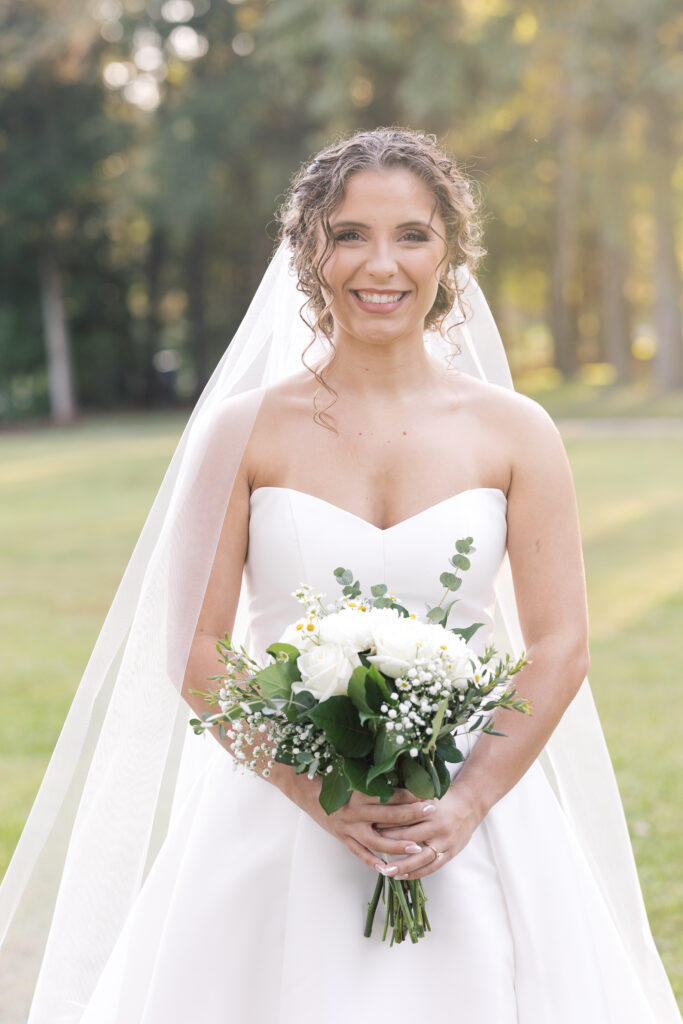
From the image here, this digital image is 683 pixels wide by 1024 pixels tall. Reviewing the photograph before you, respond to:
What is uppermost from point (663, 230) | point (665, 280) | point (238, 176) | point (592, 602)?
point (238, 176)

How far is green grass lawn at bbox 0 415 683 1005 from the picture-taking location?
220 inches

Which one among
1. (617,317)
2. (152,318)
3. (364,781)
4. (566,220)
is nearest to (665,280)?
(566,220)

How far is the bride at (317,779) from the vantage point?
236cm

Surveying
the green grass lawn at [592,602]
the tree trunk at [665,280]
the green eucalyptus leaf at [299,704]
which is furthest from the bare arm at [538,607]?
the tree trunk at [665,280]

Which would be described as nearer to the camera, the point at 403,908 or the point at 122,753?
the point at 403,908

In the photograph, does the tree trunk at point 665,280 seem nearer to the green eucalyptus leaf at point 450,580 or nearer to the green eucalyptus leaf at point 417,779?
the green eucalyptus leaf at point 450,580

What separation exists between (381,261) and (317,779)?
1087 millimetres

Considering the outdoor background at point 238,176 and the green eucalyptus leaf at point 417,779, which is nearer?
the green eucalyptus leaf at point 417,779

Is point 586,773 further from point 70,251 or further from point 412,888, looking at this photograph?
point 70,251

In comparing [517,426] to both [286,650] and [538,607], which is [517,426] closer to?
[538,607]

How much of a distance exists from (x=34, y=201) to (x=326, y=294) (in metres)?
30.0

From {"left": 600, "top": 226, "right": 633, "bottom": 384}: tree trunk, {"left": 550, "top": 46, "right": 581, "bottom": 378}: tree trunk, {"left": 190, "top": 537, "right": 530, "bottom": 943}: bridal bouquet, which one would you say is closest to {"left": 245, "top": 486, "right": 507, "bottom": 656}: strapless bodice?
{"left": 190, "top": 537, "right": 530, "bottom": 943}: bridal bouquet

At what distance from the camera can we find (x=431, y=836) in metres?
2.17

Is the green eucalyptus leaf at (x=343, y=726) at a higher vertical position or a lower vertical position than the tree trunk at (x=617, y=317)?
higher
